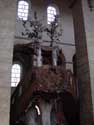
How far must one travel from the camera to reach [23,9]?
49.6 ft

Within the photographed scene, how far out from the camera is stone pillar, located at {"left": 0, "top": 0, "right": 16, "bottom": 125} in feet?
19.4

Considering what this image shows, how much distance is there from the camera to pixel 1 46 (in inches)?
257

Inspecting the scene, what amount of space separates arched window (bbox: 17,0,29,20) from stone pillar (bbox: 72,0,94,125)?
6643mm

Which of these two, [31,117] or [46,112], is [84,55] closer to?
[46,112]

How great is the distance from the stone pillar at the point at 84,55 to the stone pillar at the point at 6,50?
2787mm

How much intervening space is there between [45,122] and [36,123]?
42 cm

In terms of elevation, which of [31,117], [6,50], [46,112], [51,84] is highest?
[6,50]

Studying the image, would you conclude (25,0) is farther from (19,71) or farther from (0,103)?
(0,103)

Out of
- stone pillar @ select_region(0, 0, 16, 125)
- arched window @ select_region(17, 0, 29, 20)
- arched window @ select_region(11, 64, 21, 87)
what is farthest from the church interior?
arched window @ select_region(17, 0, 29, 20)

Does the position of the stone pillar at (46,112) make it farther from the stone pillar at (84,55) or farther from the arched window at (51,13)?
the arched window at (51,13)

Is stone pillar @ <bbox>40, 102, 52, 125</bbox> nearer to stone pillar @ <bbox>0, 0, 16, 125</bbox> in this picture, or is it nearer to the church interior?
the church interior

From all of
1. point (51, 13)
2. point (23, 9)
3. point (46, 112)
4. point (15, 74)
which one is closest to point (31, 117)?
point (46, 112)

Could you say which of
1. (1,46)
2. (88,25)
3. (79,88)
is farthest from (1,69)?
(88,25)

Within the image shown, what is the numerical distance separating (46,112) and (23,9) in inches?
362
